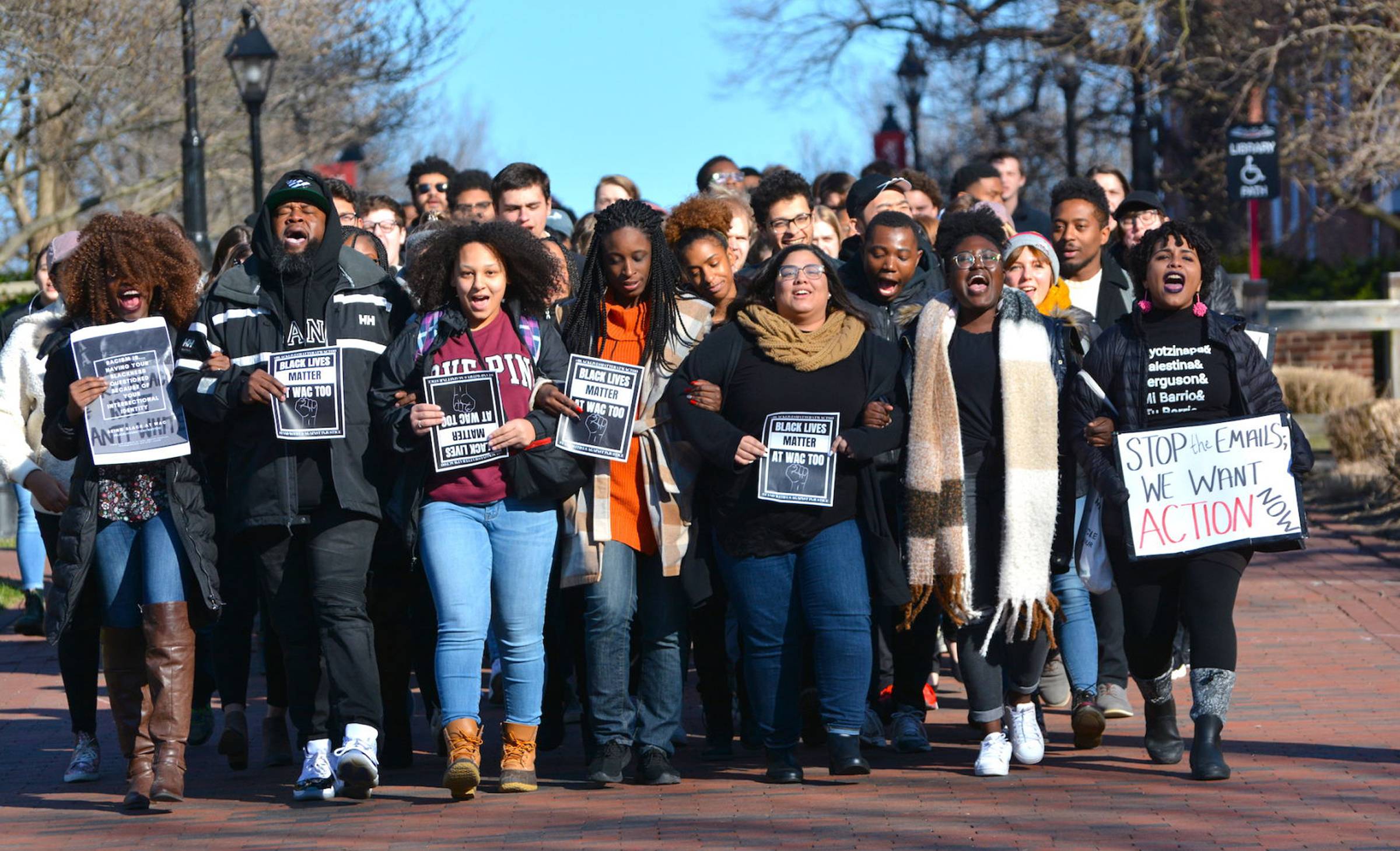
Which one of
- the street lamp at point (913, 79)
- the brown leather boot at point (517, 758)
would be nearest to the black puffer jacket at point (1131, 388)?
the brown leather boot at point (517, 758)

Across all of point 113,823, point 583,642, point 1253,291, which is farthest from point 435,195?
point 1253,291

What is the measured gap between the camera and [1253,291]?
18.3 metres

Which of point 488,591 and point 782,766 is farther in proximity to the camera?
point 782,766

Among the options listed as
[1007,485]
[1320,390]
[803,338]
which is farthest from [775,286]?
[1320,390]

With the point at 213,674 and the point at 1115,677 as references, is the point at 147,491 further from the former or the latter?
the point at 1115,677

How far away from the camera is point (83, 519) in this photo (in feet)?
22.7

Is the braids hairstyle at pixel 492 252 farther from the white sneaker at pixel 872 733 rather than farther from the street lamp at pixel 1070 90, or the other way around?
the street lamp at pixel 1070 90

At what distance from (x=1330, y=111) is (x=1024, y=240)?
747 inches

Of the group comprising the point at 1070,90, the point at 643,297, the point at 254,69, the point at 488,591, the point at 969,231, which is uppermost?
the point at 1070,90

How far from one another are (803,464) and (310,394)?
1.73 metres

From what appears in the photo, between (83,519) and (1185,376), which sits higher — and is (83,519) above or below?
below

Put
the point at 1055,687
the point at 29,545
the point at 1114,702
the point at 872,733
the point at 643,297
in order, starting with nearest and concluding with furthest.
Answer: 1. the point at 643,297
2. the point at 872,733
3. the point at 1114,702
4. the point at 1055,687
5. the point at 29,545

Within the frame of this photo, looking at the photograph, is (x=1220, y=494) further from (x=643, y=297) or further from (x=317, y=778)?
(x=317, y=778)

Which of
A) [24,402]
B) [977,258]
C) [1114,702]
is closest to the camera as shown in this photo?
[977,258]
